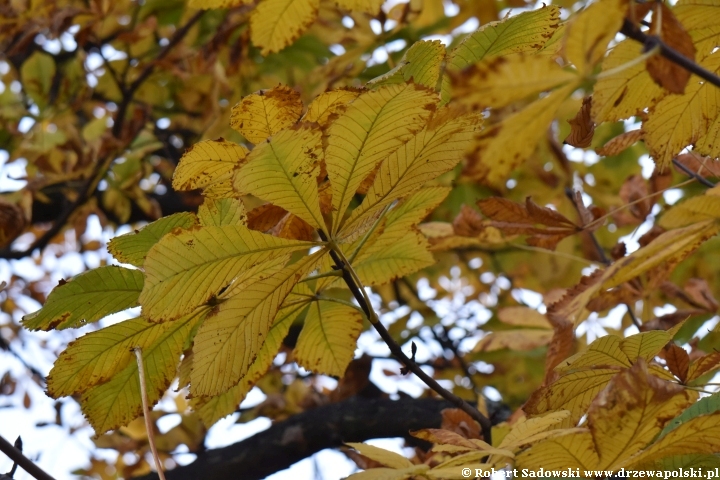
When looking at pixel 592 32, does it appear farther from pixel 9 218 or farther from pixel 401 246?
pixel 9 218

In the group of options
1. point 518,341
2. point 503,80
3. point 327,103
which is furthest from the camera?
point 518,341

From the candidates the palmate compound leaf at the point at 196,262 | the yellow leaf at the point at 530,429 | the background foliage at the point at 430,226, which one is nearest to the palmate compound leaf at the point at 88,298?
the background foliage at the point at 430,226

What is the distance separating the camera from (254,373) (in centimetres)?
74

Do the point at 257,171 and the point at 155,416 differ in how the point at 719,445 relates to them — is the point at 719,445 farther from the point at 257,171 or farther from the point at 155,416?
the point at 155,416

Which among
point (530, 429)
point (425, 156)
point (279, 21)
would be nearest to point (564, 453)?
point (530, 429)

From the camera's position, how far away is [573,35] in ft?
1.29

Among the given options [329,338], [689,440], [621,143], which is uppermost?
[621,143]

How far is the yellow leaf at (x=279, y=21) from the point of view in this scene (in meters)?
0.87

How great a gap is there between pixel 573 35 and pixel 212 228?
0.96 feet

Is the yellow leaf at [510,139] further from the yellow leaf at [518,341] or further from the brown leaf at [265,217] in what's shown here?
the yellow leaf at [518,341]

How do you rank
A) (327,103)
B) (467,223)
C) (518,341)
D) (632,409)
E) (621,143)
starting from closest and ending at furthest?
(632,409), (327,103), (621,143), (467,223), (518,341)

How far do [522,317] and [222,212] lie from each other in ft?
2.36

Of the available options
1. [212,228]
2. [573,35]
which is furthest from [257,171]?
[573,35]

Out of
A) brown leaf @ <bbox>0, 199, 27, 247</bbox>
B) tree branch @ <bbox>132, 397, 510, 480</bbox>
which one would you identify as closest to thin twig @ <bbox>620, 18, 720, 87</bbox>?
tree branch @ <bbox>132, 397, 510, 480</bbox>
